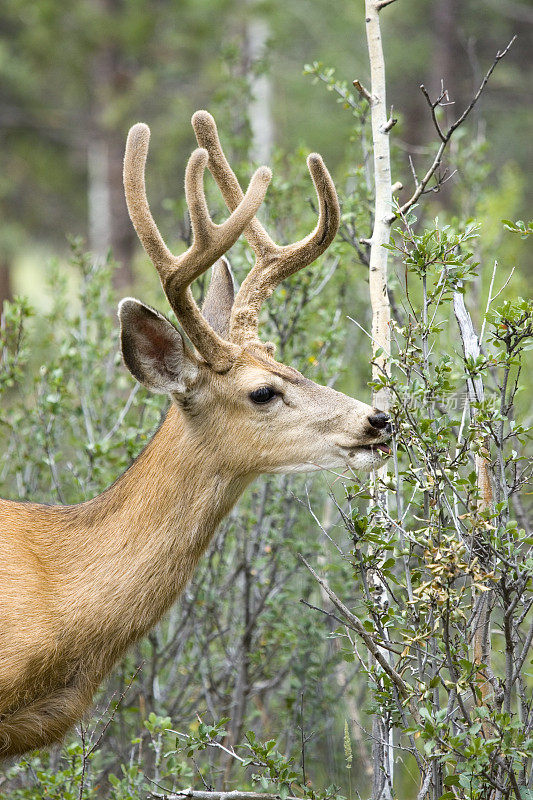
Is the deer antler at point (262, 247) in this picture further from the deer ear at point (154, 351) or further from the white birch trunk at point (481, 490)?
the white birch trunk at point (481, 490)

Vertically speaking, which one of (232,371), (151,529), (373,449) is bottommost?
(151,529)

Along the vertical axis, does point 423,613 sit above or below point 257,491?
below

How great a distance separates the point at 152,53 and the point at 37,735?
16.7 m

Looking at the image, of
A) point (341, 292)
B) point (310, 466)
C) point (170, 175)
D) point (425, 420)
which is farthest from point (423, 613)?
point (170, 175)

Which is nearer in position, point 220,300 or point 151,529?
point 151,529

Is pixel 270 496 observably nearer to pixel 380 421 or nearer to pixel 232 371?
pixel 232 371

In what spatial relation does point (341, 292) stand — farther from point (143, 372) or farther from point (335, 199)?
point (143, 372)

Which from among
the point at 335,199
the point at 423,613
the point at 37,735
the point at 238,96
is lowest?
the point at 37,735

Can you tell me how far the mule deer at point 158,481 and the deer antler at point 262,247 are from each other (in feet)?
0.06

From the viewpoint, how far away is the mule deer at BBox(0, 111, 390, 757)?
411 centimetres

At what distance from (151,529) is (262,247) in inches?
62.7

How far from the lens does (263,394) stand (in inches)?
177

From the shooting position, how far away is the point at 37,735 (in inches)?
163

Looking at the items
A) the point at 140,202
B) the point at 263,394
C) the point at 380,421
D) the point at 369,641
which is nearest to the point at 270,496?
the point at 263,394
